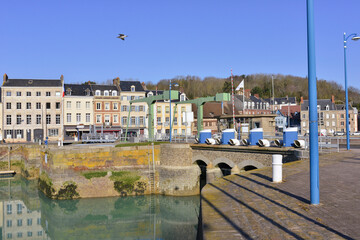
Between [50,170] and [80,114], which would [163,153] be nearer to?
[50,170]

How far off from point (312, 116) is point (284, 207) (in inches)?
81.3

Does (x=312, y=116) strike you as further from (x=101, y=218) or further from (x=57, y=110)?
(x=57, y=110)

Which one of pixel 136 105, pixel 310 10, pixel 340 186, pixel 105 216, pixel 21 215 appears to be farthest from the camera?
pixel 136 105

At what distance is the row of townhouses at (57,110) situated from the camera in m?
50.6

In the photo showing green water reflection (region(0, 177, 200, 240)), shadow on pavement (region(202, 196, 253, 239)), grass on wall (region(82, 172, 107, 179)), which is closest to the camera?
shadow on pavement (region(202, 196, 253, 239))

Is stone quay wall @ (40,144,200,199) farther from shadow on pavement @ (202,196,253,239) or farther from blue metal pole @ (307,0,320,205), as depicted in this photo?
blue metal pole @ (307,0,320,205)

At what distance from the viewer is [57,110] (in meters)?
51.6

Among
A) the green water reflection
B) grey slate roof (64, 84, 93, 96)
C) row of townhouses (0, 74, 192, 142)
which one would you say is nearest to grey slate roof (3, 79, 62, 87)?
row of townhouses (0, 74, 192, 142)

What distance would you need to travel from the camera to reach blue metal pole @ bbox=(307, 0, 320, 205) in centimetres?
Result: 725

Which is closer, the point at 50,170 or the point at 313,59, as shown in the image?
the point at 313,59

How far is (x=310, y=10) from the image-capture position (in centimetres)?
748

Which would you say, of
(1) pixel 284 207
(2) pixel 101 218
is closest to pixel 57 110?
(2) pixel 101 218

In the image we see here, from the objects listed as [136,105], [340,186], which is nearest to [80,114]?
[136,105]

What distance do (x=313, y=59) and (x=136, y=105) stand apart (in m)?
47.5
